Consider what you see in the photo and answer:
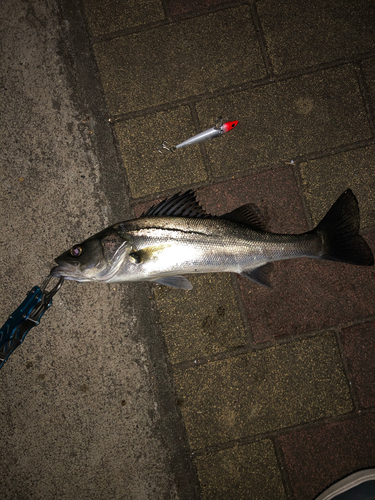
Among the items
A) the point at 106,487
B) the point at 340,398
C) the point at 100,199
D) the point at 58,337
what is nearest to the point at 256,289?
the point at 340,398

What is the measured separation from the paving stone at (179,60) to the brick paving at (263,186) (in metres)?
0.01

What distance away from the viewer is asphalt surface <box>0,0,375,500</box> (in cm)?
342

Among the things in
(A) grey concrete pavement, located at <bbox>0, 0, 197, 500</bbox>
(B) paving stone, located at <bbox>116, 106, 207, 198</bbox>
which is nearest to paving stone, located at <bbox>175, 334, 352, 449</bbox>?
(A) grey concrete pavement, located at <bbox>0, 0, 197, 500</bbox>

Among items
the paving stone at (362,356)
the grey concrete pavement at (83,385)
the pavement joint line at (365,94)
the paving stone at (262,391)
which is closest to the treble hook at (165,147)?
the grey concrete pavement at (83,385)

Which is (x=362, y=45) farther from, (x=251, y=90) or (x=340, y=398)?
(x=340, y=398)

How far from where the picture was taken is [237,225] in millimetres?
2988

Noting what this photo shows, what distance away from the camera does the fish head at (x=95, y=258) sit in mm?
2844

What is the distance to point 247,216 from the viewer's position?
3055 millimetres

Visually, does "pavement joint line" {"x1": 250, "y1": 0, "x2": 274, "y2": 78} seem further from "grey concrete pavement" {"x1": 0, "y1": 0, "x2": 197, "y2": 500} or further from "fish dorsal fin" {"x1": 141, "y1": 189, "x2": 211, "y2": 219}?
"grey concrete pavement" {"x1": 0, "y1": 0, "x2": 197, "y2": 500}

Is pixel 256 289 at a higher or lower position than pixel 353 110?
lower

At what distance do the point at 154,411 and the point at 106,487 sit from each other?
38.5 inches

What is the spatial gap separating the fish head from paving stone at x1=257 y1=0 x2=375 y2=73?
2.67 m

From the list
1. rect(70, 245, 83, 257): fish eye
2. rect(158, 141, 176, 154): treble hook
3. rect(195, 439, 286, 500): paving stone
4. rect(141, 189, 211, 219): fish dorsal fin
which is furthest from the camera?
rect(158, 141, 176, 154): treble hook

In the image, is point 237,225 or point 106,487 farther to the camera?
point 106,487
